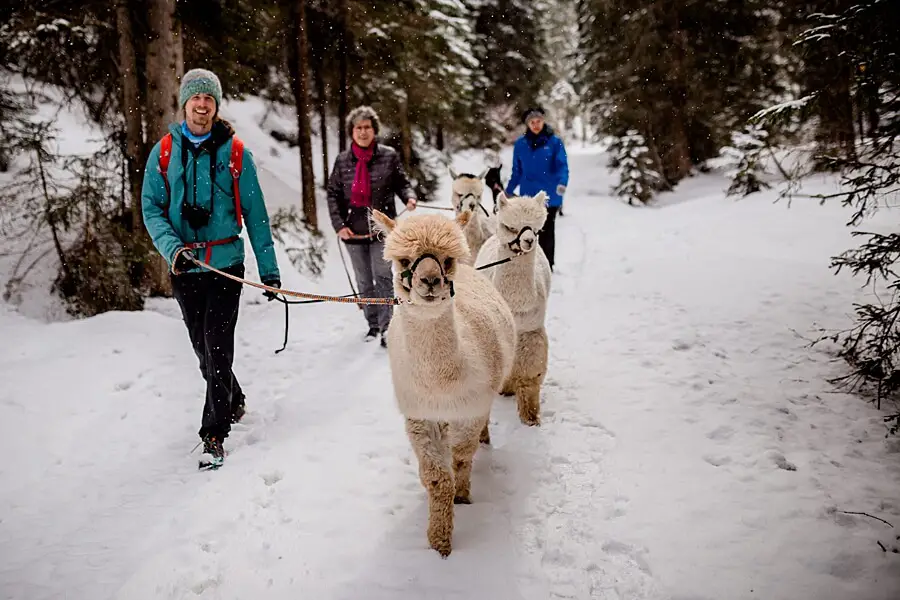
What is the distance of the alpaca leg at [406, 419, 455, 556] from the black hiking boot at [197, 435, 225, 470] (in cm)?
161

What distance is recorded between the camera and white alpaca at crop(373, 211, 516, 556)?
7.94ft

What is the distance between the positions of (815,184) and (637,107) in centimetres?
748

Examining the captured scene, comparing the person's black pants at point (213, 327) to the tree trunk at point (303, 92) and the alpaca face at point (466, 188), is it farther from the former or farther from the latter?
the tree trunk at point (303, 92)

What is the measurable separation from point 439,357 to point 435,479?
711mm

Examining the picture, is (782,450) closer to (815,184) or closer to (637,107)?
(815,184)

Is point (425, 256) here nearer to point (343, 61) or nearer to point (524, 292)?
point (524, 292)

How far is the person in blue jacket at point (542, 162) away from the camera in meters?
6.60

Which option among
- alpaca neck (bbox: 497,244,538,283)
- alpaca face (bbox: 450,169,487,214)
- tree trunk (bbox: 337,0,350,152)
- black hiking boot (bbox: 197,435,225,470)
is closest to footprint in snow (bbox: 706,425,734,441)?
alpaca neck (bbox: 497,244,538,283)

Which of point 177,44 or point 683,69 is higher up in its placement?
point 683,69

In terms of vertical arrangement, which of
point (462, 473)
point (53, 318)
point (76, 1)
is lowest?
point (462, 473)

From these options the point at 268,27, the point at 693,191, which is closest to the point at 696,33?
the point at 693,191

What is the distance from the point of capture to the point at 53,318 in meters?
5.86

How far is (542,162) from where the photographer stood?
21.9ft

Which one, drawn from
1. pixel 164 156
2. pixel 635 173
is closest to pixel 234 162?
pixel 164 156
